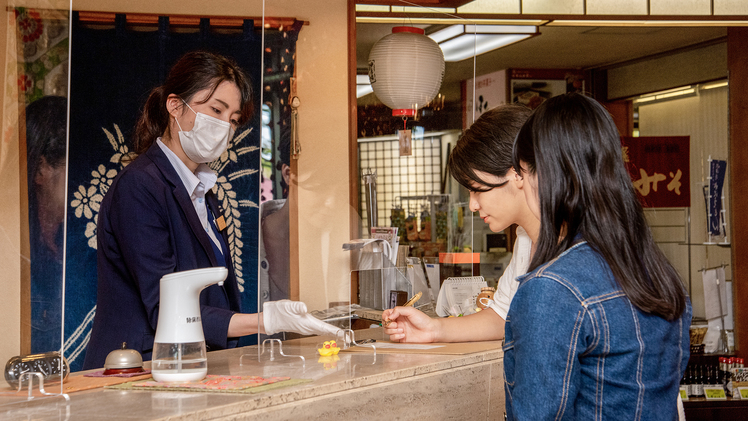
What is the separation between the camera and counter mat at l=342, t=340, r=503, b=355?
1.82 m

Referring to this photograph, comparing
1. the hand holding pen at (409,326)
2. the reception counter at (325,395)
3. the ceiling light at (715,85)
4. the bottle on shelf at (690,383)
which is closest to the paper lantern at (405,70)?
the hand holding pen at (409,326)

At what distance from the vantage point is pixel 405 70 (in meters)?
3.01

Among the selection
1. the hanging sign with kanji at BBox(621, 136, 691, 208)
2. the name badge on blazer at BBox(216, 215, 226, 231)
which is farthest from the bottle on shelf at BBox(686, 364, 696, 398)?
the name badge on blazer at BBox(216, 215, 226, 231)

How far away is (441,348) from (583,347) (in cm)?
93

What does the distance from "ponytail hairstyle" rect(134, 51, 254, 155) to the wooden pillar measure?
388cm

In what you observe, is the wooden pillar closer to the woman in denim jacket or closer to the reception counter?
the reception counter

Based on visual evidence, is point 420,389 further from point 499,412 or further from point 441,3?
point 441,3

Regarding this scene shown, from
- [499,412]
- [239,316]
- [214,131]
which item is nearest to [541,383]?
[499,412]

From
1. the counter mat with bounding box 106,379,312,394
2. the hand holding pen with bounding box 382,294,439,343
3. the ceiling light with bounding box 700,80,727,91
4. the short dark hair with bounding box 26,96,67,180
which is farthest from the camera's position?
the ceiling light with bounding box 700,80,727,91

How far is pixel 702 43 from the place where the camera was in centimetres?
570

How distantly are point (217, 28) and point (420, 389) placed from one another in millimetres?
2650

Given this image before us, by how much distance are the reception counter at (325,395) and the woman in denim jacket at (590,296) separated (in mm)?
483

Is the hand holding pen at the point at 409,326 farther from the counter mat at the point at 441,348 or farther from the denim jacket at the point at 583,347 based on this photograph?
the denim jacket at the point at 583,347

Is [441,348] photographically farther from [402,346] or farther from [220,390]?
[220,390]
